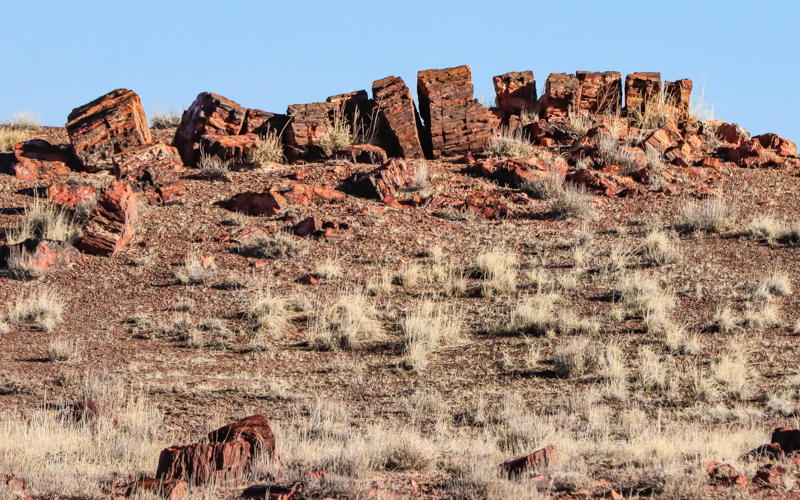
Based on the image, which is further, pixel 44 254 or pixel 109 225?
pixel 109 225

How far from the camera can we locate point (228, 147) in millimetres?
17141

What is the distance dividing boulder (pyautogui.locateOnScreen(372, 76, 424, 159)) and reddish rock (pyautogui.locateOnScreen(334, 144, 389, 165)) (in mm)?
554

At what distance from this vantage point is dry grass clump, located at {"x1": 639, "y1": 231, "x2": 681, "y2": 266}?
44.5ft

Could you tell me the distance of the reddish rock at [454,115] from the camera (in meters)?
18.5

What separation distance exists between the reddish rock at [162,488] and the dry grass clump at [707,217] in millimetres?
11590

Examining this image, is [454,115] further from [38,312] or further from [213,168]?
[38,312]

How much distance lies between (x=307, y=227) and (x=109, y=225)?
3.19 metres

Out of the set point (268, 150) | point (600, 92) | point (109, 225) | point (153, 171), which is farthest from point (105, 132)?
point (600, 92)

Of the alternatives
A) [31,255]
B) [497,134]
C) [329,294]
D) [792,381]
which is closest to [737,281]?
[792,381]

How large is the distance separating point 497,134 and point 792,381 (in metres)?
10.6

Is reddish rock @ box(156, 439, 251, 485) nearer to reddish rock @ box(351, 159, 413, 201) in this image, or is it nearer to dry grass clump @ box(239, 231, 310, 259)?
dry grass clump @ box(239, 231, 310, 259)

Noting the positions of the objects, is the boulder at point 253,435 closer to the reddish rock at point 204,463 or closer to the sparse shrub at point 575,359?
the reddish rock at point 204,463

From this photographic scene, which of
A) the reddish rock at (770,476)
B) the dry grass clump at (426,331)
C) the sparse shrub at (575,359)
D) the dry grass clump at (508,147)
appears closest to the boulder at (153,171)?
the dry grass clump at (426,331)

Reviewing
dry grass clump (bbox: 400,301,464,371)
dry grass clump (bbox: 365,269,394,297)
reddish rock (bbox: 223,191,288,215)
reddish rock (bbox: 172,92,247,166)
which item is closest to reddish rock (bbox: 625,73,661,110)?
reddish rock (bbox: 172,92,247,166)
